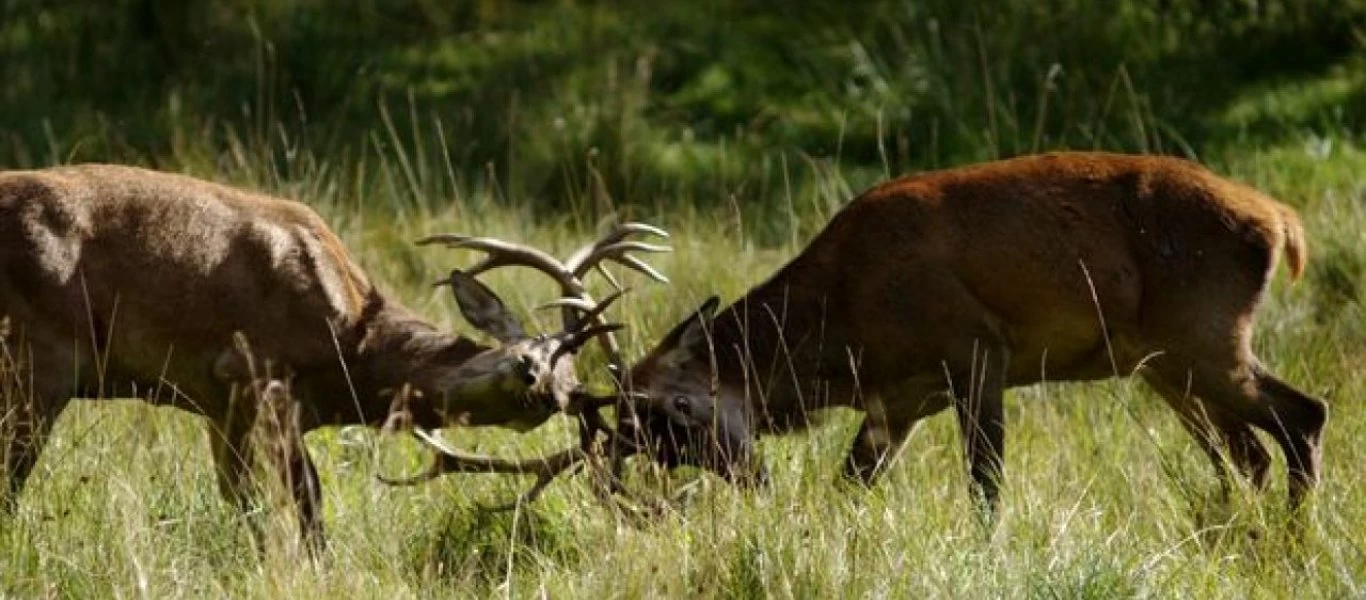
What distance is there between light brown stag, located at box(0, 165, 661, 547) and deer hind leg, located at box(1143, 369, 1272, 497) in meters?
1.70

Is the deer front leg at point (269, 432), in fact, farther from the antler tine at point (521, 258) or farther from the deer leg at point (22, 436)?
the antler tine at point (521, 258)

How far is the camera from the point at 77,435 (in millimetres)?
9188

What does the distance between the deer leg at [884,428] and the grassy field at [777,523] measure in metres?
0.09

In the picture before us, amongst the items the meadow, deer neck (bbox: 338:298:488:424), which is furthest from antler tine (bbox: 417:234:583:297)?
the meadow

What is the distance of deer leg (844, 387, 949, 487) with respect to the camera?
9258mm

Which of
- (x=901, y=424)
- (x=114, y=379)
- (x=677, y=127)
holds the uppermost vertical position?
(x=114, y=379)

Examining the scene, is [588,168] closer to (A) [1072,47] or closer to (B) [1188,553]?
(A) [1072,47]

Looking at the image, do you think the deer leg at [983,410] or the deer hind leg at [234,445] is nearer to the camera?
the deer hind leg at [234,445]

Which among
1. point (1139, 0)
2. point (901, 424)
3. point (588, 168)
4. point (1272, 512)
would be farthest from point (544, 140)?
point (1272, 512)

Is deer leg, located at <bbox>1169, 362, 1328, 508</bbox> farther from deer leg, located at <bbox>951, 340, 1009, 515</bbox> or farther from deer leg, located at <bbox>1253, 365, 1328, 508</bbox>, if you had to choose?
deer leg, located at <bbox>951, 340, 1009, 515</bbox>

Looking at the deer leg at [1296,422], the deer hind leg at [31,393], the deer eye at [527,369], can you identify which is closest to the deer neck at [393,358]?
the deer eye at [527,369]

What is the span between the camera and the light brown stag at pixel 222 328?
28.0 feet

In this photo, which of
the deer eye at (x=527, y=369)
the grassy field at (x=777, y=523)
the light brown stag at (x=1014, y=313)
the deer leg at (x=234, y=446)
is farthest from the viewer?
the light brown stag at (x=1014, y=313)

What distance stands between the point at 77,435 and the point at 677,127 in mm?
6482
